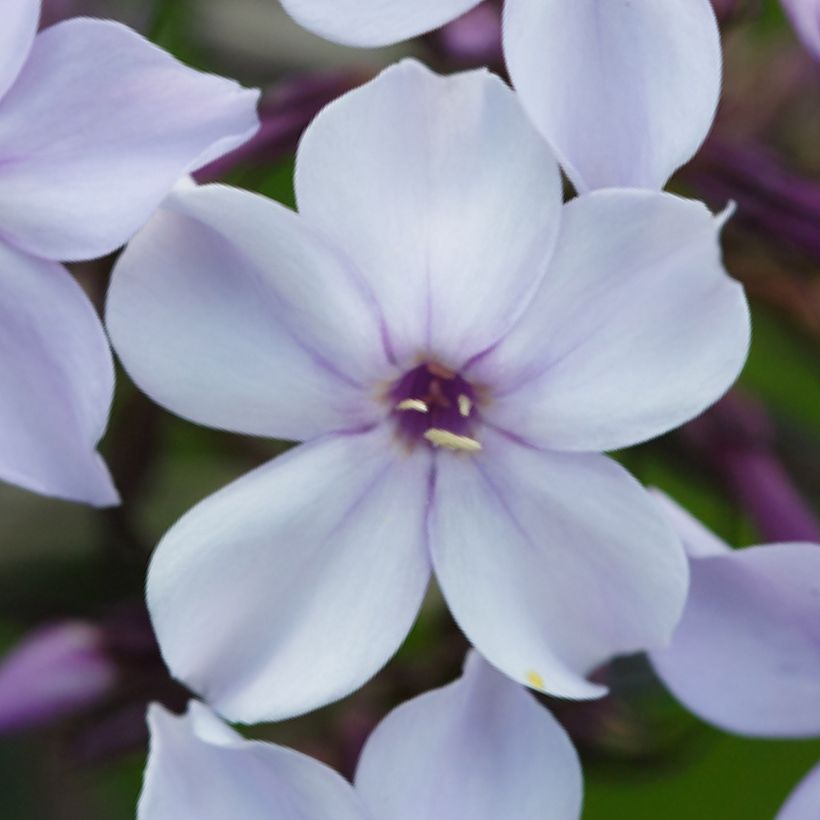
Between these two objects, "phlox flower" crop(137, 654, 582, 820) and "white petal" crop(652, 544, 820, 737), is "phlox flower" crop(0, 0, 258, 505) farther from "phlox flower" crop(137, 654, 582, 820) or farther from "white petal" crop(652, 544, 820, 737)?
"white petal" crop(652, 544, 820, 737)

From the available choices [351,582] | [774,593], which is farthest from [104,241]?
[774,593]

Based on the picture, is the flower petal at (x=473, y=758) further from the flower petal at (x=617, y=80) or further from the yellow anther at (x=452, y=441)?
the flower petal at (x=617, y=80)

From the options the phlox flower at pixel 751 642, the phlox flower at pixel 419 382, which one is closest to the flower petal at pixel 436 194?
the phlox flower at pixel 419 382

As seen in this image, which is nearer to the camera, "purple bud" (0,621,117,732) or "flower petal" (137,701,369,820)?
"flower petal" (137,701,369,820)

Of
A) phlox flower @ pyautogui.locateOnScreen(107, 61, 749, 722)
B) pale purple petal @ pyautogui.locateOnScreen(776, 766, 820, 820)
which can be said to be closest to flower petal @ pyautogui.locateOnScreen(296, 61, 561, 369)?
phlox flower @ pyautogui.locateOnScreen(107, 61, 749, 722)

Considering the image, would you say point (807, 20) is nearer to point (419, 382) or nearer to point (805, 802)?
point (419, 382)

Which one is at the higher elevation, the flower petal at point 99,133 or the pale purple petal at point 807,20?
the pale purple petal at point 807,20
